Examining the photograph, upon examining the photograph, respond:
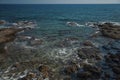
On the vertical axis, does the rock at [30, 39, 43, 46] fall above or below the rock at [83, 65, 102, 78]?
above

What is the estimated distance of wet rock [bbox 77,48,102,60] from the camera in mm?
21594

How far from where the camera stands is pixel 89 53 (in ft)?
74.6

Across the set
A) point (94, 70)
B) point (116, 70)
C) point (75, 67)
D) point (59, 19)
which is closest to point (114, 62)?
point (116, 70)

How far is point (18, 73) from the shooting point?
56.3 feet

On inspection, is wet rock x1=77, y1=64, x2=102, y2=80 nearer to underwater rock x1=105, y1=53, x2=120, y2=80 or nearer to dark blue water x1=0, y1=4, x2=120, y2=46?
underwater rock x1=105, y1=53, x2=120, y2=80

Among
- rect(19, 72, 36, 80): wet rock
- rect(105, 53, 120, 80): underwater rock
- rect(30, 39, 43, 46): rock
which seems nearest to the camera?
rect(19, 72, 36, 80): wet rock

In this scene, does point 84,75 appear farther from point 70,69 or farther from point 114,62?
point 114,62

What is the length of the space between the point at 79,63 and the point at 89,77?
3.45 m

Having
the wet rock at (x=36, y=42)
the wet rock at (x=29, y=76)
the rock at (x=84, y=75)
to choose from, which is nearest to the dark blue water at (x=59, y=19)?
the wet rock at (x=36, y=42)

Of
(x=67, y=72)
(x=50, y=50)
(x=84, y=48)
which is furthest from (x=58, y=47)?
(x=67, y=72)

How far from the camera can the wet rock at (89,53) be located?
70.8 ft

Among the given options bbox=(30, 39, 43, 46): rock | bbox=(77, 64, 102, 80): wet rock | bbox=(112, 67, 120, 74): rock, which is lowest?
bbox=(77, 64, 102, 80): wet rock

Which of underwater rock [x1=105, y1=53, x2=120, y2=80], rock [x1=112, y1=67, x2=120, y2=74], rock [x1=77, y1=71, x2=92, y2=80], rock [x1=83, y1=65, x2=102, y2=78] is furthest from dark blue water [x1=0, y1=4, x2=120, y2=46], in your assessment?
rock [x1=77, y1=71, x2=92, y2=80]

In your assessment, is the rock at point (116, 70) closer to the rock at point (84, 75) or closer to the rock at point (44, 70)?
the rock at point (84, 75)
